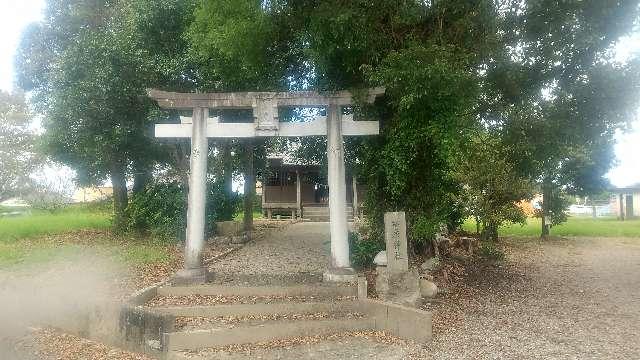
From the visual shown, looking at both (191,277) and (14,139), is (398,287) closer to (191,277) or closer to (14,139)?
(191,277)

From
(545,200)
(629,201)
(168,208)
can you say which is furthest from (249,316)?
(629,201)

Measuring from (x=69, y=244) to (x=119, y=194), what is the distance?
11.2 feet

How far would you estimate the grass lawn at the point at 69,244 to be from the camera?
479 inches

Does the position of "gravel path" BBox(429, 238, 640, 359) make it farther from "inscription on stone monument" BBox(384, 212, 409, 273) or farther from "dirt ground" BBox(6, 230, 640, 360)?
"inscription on stone monument" BBox(384, 212, 409, 273)

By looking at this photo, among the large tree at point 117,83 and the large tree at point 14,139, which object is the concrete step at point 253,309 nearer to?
the large tree at point 117,83

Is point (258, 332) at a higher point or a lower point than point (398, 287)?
lower

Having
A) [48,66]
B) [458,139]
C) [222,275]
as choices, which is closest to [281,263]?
[222,275]

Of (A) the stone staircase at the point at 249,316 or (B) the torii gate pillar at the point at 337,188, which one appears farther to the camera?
(B) the torii gate pillar at the point at 337,188

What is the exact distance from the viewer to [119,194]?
18.2 meters

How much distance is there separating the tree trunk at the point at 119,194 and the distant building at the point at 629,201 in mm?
36069

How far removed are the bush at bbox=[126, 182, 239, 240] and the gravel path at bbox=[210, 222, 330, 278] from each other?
1.93 meters

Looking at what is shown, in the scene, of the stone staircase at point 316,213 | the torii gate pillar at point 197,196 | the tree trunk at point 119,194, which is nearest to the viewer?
the torii gate pillar at point 197,196

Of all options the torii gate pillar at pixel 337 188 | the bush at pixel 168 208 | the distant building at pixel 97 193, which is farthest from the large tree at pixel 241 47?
the distant building at pixel 97 193

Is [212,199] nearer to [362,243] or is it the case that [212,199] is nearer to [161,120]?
[161,120]
